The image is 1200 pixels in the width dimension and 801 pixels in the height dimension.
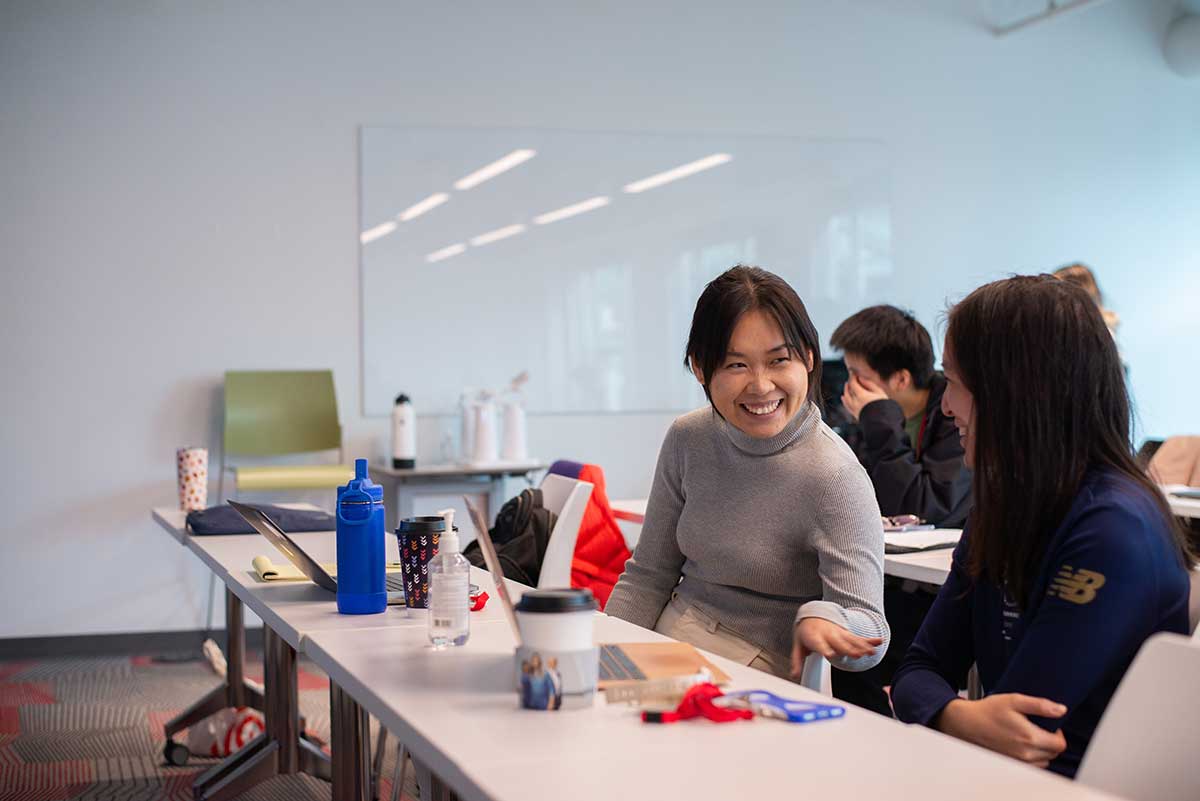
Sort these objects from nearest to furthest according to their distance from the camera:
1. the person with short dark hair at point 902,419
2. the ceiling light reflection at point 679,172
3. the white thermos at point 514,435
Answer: the person with short dark hair at point 902,419 → the white thermos at point 514,435 → the ceiling light reflection at point 679,172

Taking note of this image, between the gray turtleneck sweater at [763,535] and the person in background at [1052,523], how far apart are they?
1.42 feet

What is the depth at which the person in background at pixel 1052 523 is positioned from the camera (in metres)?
1.32

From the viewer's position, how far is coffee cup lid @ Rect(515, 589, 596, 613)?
125 centimetres

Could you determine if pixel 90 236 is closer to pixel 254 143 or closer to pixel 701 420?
pixel 254 143

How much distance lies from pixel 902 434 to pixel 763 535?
1.47 m

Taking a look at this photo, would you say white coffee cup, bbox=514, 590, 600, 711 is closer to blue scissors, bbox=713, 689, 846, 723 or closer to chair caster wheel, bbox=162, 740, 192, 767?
blue scissors, bbox=713, 689, 846, 723

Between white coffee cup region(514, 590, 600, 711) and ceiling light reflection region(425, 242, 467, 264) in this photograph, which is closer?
white coffee cup region(514, 590, 600, 711)

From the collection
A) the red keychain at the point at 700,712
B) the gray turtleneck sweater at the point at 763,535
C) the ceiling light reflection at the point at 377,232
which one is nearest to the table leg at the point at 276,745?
the gray turtleneck sweater at the point at 763,535

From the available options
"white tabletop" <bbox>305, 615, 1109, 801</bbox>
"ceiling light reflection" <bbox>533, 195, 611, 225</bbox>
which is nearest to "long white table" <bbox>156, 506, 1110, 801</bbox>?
"white tabletop" <bbox>305, 615, 1109, 801</bbox>

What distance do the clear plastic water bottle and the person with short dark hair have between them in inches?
75.3

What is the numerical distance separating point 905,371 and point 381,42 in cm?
312

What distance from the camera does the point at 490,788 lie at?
1.02 meters

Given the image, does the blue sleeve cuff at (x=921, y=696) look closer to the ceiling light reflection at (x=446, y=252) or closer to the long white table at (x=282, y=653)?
the long white table at (x=282, y=653)

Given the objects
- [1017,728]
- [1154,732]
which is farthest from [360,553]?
[1154,732]
